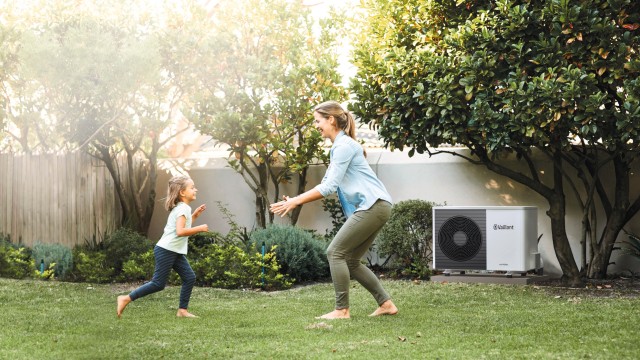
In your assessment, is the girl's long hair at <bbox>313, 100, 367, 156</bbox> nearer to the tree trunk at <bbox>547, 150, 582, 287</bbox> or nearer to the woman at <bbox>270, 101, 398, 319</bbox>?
the woman at <bbox>270, 101, 398, 319</bbox>

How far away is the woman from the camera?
656 cm

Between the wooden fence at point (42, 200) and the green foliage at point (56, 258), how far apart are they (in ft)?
2.26

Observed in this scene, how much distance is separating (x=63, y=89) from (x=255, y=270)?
3567 millimetres

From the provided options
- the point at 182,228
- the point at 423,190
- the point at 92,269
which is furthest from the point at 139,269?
the point at 423,190

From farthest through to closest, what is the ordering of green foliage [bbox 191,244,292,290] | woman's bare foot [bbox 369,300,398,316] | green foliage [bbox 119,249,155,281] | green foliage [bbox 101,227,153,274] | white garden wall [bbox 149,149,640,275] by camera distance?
1. green foliage [bbox 101,227,153,274]
2. white garden wall [bbox 149,149,640,275]
3. green foliage [bbox 119,249,155,281]
4. green foliage [bbox 191,244,292,290]
5. woman's bare foot [bbox 369,300,398,316]

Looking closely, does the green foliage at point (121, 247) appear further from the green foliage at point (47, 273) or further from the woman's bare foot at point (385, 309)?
the woman's bare foot at point (385, 309)

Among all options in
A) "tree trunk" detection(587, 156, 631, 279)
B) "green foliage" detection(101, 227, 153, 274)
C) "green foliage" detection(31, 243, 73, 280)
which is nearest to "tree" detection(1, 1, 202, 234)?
"green foliage" detection(101, 227, 153, 274)

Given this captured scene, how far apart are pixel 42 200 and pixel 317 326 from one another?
6.82 m

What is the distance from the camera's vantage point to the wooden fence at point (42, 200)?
1205 cm

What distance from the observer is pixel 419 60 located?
9602mm

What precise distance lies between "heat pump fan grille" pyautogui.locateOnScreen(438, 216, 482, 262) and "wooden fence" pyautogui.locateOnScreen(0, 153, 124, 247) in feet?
15.6

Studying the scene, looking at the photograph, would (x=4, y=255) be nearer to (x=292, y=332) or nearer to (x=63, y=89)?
(x=63, y=89)

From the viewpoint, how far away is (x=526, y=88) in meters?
8.81

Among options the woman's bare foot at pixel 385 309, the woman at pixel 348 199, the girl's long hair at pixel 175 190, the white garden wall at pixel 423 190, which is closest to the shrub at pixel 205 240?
the white garden wall at pixel 423 190
